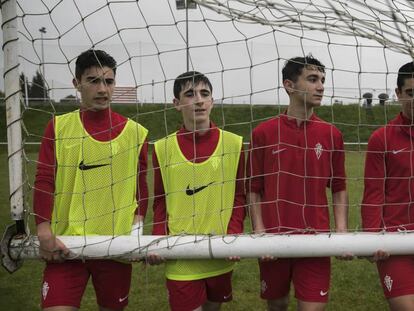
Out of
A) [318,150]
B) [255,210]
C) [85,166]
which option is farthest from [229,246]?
[85,166]

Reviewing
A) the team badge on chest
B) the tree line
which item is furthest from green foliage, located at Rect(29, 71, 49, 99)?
the team badge on chest

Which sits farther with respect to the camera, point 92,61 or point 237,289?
point 237,289

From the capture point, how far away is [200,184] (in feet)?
8.75

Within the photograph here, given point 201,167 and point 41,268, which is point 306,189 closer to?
point 201,167

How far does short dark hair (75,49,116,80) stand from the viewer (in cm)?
258

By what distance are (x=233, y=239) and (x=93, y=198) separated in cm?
77

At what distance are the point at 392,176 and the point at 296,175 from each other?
52 cm

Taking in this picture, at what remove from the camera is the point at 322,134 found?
2.68m

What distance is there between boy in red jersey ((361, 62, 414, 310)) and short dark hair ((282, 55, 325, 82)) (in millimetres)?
439

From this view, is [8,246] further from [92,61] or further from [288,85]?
[288,85]

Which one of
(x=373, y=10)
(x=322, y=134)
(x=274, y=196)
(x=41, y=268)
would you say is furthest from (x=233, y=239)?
(x=41, y=268)

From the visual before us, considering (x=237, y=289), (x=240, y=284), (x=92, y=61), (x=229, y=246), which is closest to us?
(x=229, y=246)

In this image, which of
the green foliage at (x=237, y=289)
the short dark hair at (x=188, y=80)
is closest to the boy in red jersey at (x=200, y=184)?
the short dark hair at (x=188, y=80)

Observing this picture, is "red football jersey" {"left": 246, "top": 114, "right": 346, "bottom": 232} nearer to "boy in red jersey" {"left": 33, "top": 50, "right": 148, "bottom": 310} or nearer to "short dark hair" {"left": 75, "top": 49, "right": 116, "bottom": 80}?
"boy in red jersey" {"left": 33, "top": 50, "right": 148, "bottom": 310}
